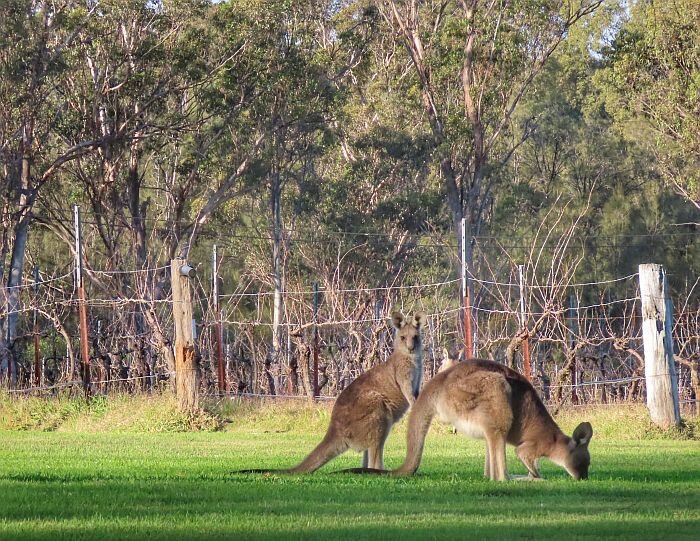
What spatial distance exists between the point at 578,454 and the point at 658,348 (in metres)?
6.78

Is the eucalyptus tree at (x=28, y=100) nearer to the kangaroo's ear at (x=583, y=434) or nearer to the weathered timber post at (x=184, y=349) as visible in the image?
the weathered timber post at (x=184, y=349)

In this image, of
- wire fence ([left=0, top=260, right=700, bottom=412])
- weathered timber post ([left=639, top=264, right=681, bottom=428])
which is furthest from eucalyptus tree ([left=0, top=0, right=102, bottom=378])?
weathered timber post ([left=639, top=264, right=681, bottom=428])

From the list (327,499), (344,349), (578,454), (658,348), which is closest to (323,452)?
(327,499)

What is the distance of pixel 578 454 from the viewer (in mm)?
9969

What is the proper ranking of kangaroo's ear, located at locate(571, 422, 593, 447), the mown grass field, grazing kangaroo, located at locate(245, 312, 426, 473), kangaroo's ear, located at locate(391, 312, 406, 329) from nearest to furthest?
the mown grass field, kangaroo's ear, located at locate(571, 422, 593, 447), grazing kangaroo, located at locate(245, 312, 426, 473), kangaroo's ear, located at locate(391, 312, 406, 329)

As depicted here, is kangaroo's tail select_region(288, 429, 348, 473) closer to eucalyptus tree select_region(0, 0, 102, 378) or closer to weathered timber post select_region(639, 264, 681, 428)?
weathered timber post select_region(639, 264, 681, 428)

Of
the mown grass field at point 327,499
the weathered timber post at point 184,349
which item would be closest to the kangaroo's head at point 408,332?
the mown grass field at point 327,499

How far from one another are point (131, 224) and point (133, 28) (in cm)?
601

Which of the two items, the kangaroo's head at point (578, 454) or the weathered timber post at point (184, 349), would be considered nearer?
the kangaroo's head at point (578, 454)

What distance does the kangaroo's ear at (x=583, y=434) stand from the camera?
9.75 m

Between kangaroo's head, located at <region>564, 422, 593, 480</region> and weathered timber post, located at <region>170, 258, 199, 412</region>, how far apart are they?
31.4 ft

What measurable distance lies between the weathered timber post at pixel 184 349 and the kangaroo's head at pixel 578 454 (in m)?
9.57

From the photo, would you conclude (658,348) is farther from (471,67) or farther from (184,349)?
(471,67)

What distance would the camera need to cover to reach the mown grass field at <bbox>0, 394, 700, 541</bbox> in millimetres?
7473
